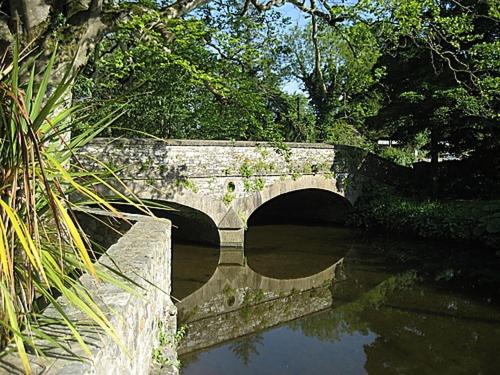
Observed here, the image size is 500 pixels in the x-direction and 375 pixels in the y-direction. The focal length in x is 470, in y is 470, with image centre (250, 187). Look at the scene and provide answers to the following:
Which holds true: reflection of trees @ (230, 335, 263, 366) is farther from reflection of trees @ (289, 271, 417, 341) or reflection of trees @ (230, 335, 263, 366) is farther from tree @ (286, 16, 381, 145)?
tree @ (286, 16, 381, 145)

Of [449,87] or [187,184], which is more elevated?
[449,87]

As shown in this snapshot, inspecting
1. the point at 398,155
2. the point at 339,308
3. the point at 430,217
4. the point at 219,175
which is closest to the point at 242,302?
Answer: the point at 339,308

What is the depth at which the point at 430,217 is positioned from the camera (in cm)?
1296

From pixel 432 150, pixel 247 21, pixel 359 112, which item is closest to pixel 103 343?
pixel 247 21

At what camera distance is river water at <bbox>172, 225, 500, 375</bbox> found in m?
5.81

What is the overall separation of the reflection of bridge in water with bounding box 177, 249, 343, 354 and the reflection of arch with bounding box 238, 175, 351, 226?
1738 millimetres

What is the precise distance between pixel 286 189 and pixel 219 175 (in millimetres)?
2181

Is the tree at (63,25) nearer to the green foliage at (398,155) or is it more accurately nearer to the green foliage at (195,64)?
the green foliage at (195,64)

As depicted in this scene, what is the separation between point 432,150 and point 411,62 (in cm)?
284

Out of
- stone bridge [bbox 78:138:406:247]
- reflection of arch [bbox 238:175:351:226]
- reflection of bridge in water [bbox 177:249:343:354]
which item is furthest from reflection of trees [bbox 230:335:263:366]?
reflection of arch [bbox 238:175:351:226]

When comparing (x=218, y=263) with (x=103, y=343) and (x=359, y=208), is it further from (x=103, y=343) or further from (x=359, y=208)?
(x=103, y=343)

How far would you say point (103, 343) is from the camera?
6.10 ft

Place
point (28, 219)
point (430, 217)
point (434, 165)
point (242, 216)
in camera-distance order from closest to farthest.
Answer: point (28, 219), point (242, 216), point (430, 217), point (434, 165)

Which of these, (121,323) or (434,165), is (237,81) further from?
(434,165)
